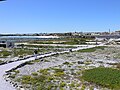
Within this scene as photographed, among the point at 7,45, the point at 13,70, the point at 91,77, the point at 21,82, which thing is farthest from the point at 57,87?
the point at 7,45

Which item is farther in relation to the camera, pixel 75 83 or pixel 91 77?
pixel 91 77

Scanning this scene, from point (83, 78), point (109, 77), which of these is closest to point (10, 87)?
point (83, 78)

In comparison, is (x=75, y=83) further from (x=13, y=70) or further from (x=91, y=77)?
(x=13, y=70)

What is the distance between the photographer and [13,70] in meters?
25.5

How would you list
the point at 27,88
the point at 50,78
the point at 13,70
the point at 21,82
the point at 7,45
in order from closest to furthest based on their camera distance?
the point at 27,88 < the point at 21,82 < the point at 50,78 < the point at 13,70 < the point at 7,45

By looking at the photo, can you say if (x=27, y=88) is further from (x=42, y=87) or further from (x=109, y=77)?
(x=109, y=77)

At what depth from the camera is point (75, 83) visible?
19562 mm

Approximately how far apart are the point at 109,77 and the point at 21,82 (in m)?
7.06

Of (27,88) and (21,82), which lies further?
(21,82)

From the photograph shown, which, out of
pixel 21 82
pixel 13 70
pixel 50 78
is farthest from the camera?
pixel 13 70

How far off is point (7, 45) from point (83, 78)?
153 ft

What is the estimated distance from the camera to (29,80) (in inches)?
800

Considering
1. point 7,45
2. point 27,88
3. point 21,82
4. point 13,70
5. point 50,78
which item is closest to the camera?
point 27,88

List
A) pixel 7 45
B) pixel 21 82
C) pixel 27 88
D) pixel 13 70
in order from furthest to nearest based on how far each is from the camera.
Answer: pixel 7 45 → pixel 13 70 → pixel 21 82 → pixel 27 88
